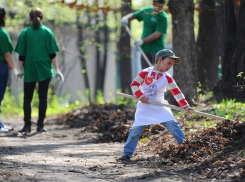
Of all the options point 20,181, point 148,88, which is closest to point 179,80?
point 148,88

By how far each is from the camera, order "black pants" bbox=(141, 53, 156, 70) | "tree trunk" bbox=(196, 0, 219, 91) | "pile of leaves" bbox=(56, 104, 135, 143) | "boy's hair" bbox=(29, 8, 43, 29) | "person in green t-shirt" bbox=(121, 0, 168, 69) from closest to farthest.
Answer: "pile of leaves" bbox=(56, 104, 135, 143) < "boy's hair" bbox=(29, 8, 43, 29) < "person in green t-shirt" bbox=(121, 0, 168, 69) < "black pants" bbox=(141, 53, 156, 70) < "tree trunk" bbox=(196, 0, 219, 91)

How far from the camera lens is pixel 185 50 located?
9516mm

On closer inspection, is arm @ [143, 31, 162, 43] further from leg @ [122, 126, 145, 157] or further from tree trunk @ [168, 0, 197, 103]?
leg @ [122, 126, 145, 157]

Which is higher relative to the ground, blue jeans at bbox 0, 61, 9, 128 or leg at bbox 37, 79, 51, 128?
blue jeans at bbox 0, 61, 9, 128

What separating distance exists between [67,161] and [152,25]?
176 inches

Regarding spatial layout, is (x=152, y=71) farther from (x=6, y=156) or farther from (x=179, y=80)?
(x=179, y=80)

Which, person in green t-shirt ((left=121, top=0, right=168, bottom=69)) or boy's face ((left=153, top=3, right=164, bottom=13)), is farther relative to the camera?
person in green t-shirt ((left=121, top=0, right=168, bottom=69))

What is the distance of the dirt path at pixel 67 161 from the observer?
4.79m

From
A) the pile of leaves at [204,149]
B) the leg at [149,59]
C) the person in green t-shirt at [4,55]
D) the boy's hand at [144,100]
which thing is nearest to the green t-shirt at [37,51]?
the person in green t-shirt at [4,55]

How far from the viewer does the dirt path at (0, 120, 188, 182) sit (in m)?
4.79

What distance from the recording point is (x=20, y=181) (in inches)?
180

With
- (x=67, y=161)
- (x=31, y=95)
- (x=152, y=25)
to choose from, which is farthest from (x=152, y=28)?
(x=67, y=161)

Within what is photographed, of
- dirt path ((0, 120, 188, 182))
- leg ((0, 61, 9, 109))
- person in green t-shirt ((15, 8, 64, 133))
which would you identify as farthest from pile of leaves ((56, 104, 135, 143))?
leg ((0, 61, 9, 109))

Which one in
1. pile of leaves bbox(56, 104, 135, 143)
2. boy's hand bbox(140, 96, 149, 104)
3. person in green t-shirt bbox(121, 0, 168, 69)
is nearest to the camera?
boy's hand bbox(140, 96, 149, 104)
